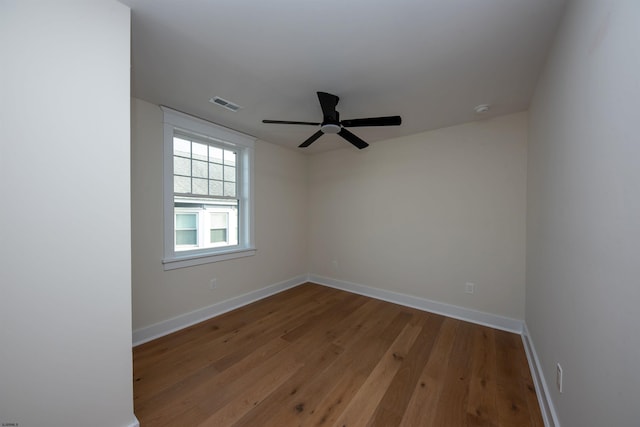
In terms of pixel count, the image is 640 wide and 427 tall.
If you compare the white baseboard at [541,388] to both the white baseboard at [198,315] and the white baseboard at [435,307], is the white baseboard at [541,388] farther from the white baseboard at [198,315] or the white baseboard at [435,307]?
the white baseboard at [198,315]

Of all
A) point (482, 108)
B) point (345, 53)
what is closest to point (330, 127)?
point (345, 53)

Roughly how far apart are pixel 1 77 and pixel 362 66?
6.42ft

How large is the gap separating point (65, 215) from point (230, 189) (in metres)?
2.12

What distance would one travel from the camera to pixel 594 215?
0.95 m

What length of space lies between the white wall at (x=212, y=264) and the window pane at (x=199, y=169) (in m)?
0.39

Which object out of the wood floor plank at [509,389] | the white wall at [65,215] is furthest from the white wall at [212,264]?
the wood floor plank at [509,389]

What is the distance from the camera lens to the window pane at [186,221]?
2.70 metres

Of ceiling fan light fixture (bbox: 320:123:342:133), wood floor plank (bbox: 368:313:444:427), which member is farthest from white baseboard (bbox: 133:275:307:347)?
ceiling fan light fixture (bbox: 320:123:342:133)

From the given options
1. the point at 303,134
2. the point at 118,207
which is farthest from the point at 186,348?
the point at 303,134

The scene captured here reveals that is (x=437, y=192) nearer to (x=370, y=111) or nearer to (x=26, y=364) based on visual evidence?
(x=370, y=111)

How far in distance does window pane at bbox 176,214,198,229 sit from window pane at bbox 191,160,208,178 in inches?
20.3

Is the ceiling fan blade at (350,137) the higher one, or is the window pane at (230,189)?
the ceiling fan blade at (350,137)

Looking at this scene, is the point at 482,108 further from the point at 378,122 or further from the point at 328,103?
the point at 328,103

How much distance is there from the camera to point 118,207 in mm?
1249
